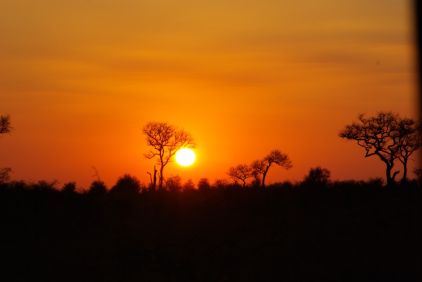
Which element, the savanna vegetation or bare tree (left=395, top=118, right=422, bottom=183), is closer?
the savanna vegetation

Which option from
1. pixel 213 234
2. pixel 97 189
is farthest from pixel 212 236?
pixel 97 189

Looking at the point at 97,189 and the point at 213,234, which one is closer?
the point at 213,234

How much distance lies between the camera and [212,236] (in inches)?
1010

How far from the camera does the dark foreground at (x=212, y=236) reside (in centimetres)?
2238

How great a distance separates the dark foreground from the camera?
22.4 meters

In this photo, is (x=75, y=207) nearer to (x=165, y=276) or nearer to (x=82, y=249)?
(x=82, y=249)

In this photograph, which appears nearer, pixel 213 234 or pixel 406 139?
pixel 213 234

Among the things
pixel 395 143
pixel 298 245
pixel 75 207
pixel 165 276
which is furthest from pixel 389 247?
pixel 395 143

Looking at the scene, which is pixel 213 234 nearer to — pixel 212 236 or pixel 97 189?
pixel 212 236

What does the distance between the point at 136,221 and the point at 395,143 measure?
3071cm

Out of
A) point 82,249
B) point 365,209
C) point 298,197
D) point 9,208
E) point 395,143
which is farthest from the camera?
point 395,143

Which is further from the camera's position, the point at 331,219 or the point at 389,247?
A: the point at 331,219

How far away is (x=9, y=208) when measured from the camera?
2683cm

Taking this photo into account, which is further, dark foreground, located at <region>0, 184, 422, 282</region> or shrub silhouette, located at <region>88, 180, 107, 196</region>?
shrub silhouette, located at <region>88, 180, 107, 196</region>
